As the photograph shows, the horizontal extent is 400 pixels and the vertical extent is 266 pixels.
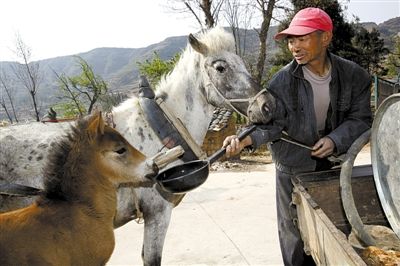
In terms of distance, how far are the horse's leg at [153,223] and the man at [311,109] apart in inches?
33.0

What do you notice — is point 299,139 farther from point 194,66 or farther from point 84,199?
point 84,199

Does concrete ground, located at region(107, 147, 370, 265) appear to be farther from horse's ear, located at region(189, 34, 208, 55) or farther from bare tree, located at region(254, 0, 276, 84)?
bare tree, located at region(254, 0, 276, 84)

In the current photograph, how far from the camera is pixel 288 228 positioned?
2523mm

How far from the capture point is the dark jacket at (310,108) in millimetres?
2375

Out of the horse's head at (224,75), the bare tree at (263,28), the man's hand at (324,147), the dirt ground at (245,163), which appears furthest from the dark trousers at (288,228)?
the bare tree at (263,28)

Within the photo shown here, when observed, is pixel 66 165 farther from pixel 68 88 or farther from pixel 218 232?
pixel 68 88

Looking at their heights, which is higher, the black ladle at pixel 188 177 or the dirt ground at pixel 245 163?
the black ladle at pixel 188 177

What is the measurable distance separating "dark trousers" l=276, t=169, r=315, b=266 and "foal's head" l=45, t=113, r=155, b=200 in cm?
96

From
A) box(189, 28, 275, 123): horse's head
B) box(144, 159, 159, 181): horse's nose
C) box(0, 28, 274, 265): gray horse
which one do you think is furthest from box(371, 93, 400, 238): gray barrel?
box(144, 159, 159, 181): horse's nose

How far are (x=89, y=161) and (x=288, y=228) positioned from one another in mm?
1407

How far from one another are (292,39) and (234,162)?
8137mm

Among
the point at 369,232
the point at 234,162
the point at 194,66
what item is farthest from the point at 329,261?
the point at 234,162

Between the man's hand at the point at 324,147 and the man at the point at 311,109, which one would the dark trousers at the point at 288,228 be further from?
the man's hand at the point at 324,147

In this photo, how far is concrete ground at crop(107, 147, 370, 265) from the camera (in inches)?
152
